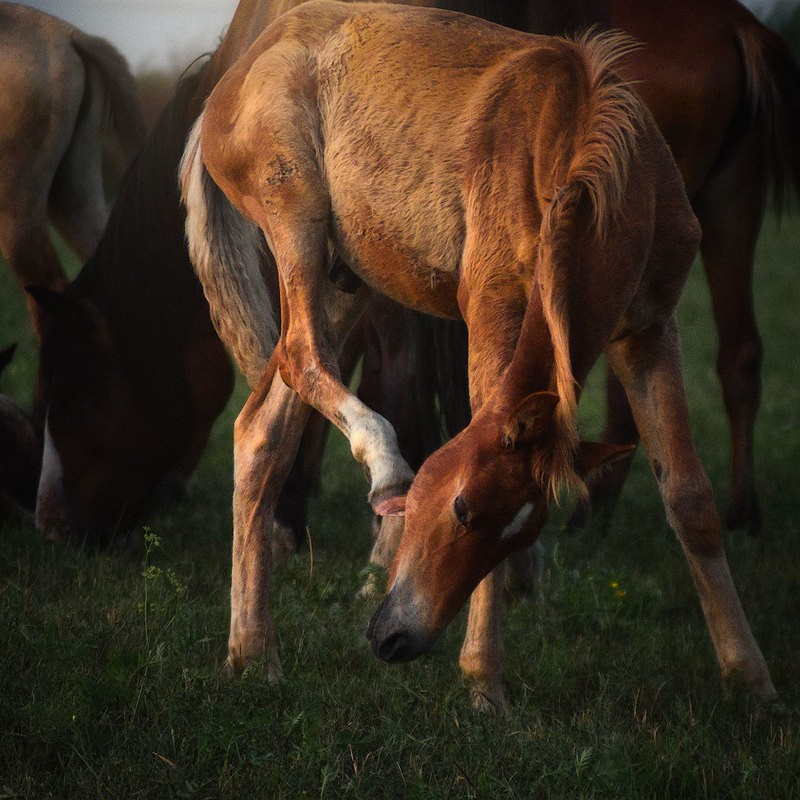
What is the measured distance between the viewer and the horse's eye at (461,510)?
292 centimetres

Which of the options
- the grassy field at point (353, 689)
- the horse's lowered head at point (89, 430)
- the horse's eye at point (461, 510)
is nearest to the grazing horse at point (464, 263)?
the horse's eye at point (461, 510)

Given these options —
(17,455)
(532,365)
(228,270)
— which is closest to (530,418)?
(532,365)

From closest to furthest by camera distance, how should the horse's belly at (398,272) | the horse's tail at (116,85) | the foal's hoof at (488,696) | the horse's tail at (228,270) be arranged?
1. the foal's hoof at (488,696)
2. the horse's belly at (398,272)
3. the horse's tail at (228,270)
4. the horse's tail at (116,85)

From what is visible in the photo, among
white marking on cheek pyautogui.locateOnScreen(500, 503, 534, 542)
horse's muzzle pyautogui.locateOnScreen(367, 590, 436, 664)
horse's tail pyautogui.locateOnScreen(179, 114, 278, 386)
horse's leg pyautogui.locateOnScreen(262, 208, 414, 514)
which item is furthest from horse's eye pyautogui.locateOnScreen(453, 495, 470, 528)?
horse's tail pyautogui.locateOnScreen(179, 114, 278, 386)

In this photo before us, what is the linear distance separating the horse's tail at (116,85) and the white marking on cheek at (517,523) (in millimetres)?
4630

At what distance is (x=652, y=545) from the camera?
18.5ft

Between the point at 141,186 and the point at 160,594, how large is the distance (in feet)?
7.50

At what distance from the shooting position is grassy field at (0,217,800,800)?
2818 millimetres

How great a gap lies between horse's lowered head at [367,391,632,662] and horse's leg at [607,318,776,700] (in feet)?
2.38

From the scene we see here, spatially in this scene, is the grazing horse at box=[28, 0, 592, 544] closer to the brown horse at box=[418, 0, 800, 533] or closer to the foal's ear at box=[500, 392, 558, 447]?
the brown horse at box=[418, 0, 800, 533]

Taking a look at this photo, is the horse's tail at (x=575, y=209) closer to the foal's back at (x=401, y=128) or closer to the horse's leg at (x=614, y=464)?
the foal's back at (x=401, y=128)

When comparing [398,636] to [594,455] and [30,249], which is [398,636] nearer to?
[594,455]

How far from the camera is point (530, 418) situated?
9.52ft

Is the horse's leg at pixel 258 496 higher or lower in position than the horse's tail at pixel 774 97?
lower
